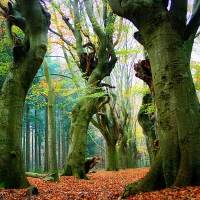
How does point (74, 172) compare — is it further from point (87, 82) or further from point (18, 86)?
point (18, 86)

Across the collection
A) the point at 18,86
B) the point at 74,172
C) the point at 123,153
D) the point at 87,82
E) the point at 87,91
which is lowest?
the point at 123,153

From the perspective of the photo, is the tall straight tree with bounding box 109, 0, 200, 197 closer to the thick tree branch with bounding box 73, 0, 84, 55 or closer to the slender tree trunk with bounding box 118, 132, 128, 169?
the thick tree branch with bounding box 73, 0, 84, 55

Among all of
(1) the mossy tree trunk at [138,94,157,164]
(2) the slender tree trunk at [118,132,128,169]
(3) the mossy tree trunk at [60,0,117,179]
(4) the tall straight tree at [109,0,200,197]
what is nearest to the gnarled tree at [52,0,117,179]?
(3) the mossy tree trunk at [60,0,117,179]

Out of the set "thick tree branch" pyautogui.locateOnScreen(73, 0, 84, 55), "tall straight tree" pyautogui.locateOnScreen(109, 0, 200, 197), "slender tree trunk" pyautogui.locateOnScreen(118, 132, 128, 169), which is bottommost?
"slender tree trunk" pyautogui.locateOnScreen(118, 132, 128, 169)

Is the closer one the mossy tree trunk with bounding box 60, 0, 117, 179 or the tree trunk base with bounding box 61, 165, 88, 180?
the tree trunk base with bounding box 61, 165, 88, 180

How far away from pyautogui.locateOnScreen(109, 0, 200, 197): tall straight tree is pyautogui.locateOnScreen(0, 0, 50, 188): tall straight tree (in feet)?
7.20

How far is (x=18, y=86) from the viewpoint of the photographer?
5141mm

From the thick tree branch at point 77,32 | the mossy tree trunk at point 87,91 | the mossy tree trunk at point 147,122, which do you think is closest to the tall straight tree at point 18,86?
the mossy tree trunk at point 87,91

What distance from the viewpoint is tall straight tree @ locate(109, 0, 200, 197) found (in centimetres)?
337

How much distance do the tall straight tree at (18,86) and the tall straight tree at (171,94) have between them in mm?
2195

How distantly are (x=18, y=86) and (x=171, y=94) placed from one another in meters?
3.49

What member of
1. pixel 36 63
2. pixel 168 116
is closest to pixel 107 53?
pixel 36 63

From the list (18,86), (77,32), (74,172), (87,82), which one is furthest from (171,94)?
(77,32)

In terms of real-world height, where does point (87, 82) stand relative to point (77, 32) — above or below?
below
